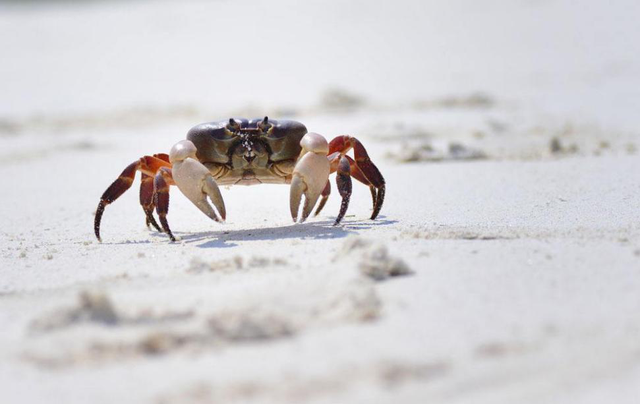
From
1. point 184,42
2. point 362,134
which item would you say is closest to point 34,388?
point 362,134

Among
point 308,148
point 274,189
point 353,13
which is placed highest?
point 353,13

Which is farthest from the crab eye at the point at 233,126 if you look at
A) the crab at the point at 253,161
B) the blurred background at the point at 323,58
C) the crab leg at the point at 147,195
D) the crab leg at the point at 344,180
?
the blurred background at the point at 323,58

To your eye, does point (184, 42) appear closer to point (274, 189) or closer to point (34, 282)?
point (274, 189)

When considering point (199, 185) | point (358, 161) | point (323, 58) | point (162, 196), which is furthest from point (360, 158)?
point (323, 58)

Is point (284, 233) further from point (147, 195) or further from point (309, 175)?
point (147, 195)

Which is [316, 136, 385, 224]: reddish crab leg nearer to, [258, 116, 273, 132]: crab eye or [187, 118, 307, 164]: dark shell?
[187, 118, 307, 164]: dark shell

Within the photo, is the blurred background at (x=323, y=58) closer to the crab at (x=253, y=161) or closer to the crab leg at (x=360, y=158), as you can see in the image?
the crab leg at (x=360, y=158)

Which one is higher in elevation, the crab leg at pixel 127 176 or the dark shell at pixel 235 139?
the dark shell at pixel 235 139

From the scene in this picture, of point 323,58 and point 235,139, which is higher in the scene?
point 323,58
